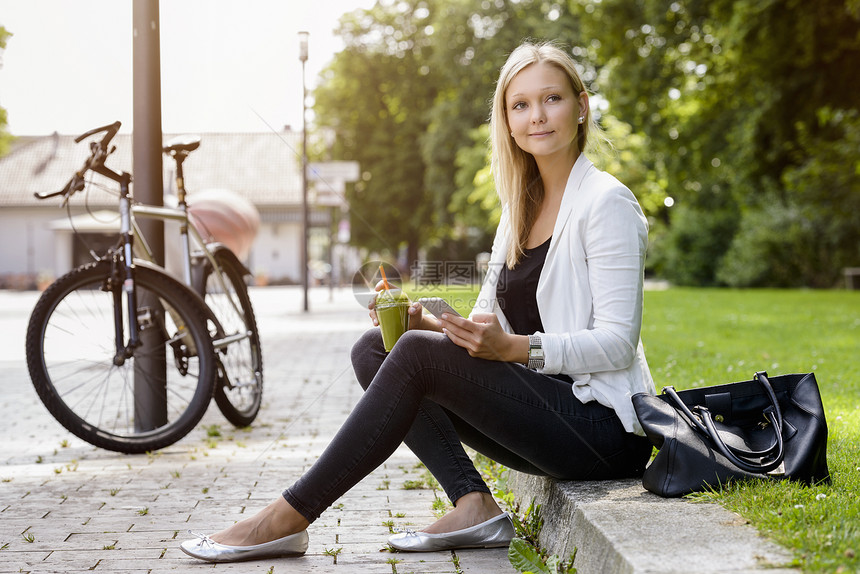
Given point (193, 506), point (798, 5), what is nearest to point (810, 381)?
point (193, 506)

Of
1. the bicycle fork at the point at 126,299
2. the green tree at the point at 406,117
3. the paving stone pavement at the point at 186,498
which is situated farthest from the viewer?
the green tree at the point at 406,117

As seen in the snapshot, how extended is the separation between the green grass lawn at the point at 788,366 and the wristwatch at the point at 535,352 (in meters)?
0.56

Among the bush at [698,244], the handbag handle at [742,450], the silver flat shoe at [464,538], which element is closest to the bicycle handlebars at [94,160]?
the silver flat shoe at [464,538]

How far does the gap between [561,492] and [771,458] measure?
617mm

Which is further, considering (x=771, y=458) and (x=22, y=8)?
(x=22, y=8)

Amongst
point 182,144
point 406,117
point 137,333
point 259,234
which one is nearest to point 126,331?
point 137,333

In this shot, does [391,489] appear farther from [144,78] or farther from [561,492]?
[144,78]

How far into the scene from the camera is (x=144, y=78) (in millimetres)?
4973

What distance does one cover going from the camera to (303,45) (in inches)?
183

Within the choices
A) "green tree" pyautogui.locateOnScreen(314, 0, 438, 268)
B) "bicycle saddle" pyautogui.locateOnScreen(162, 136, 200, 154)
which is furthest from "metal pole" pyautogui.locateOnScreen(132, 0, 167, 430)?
"green tree" pyautogui.locateOnScreen(314, 0, 438, 268)

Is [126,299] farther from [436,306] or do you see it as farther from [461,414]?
[461,414]

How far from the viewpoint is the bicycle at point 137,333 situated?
4129mm

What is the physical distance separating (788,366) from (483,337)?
4325 mm

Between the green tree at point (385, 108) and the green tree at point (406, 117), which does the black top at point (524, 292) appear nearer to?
the green tree at point (406, 117)
